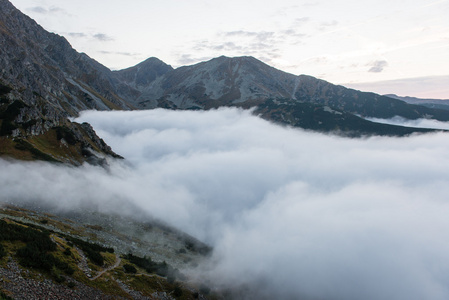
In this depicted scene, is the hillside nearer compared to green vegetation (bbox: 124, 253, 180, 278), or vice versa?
the hillside

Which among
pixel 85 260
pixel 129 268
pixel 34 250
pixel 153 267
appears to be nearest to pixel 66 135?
pixel 153 267

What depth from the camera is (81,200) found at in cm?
9044

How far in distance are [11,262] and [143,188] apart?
404 ft

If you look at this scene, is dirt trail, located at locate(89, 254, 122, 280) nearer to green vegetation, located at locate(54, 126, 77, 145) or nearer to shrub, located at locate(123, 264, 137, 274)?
shrub, located at locate(123, 264, 137, 274)

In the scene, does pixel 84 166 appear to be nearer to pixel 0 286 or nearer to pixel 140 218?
pixel 140 218

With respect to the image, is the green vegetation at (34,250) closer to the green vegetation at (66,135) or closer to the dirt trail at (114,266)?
the dirt trail at (114,266)

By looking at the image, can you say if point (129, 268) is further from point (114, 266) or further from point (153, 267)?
point (153, 267)

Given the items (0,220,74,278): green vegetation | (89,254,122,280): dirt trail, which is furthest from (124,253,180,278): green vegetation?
(0,220,74,278): green vegetation

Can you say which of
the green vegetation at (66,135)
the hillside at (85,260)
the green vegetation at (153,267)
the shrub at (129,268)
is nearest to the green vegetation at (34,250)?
the hillside at (85,260)

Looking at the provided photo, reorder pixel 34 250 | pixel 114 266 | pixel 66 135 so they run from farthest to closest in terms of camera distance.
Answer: pixel 66 135 < pixel 114 266 < pixel 34 250

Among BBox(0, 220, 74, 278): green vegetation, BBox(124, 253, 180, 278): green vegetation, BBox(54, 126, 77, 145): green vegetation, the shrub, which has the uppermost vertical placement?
BBox(54, 126, 77, 145): green vegetation

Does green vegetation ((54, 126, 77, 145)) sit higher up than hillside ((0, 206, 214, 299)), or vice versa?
green vegetation ((54, 126, 77, 145))

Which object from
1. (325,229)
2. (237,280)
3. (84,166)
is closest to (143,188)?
(84,166)

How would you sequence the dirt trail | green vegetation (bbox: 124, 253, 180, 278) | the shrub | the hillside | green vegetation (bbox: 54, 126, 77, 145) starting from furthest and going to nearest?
green vegetation (bbox: 54, 126, 77, 145) < green vegetation (bbox: 124, 253, 180, 278) < the shrub < the dirt trail < the hillside
